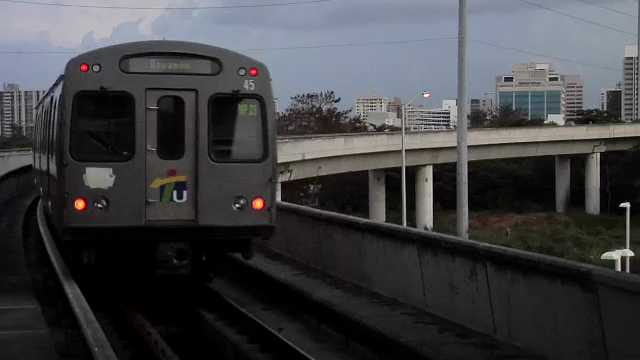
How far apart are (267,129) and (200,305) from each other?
9.90ft

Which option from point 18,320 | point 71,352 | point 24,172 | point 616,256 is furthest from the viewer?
point 24,172

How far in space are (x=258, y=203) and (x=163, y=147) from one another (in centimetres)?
136

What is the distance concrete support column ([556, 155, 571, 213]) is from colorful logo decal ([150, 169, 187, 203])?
63.2 m

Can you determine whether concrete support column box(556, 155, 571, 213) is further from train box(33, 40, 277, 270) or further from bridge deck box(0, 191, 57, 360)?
train box(33, 40, 277, 270)

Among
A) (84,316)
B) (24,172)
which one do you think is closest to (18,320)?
(84,316)

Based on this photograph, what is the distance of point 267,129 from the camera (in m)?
Answer: 12.3

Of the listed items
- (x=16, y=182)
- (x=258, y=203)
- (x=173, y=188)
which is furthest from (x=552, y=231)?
(x=173, y=188)

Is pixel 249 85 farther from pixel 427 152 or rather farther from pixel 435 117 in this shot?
pixel 435 117

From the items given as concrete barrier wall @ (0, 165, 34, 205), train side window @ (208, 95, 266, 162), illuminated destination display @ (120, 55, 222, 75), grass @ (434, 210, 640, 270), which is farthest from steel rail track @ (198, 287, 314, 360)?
concrete barrier wall @ (0, 165, 34, 205)

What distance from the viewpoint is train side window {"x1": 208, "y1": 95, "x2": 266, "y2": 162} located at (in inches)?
481

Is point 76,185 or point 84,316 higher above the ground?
point 76,185

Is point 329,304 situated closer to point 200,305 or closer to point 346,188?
point 200,305

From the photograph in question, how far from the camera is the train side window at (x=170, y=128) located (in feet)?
39.6

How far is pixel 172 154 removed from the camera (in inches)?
477
